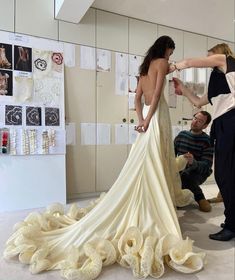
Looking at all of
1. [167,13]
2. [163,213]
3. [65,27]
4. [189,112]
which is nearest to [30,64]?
[65,27]

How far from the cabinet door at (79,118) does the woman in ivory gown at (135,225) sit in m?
0.98

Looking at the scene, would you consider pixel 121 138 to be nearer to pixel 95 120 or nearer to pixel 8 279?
pixel 95 120

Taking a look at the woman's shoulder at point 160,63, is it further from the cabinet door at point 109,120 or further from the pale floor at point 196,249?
the cabinet door at point 109,120

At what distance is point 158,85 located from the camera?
1.85 m

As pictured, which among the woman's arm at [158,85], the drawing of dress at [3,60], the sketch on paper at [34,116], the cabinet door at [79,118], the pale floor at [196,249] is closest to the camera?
the pale floor at [196,249]

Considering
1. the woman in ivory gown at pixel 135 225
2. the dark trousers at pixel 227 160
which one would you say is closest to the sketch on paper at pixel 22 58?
the woman in ivory gown at pixel 135 225

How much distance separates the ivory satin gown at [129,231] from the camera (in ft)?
4.62

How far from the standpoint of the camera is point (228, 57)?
67.4 inches

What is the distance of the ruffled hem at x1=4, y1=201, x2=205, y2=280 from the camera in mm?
1377

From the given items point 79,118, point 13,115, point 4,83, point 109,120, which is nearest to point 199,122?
point 109,120

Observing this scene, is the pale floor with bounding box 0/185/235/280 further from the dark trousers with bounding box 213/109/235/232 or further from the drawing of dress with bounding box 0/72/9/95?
the drawing of dress with bounding box 0/72/9/95

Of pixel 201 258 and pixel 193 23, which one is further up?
pixel 193 23

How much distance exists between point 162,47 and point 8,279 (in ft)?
5.41

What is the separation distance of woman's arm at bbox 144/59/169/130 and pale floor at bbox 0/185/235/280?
845 millimetres
